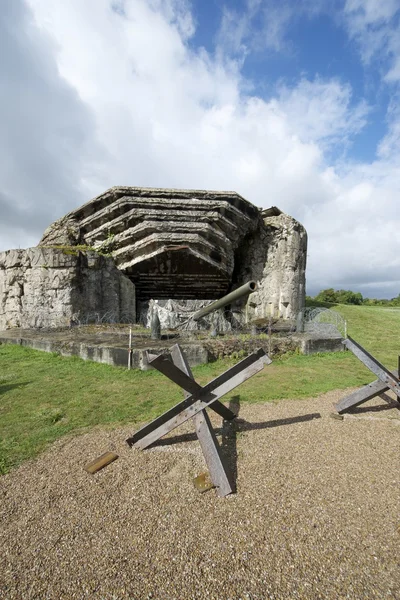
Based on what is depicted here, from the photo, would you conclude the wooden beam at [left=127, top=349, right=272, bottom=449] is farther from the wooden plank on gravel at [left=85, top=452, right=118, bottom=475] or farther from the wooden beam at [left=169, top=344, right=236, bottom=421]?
the wooden beam at [left=169, top=344, right=236, bottom=421]

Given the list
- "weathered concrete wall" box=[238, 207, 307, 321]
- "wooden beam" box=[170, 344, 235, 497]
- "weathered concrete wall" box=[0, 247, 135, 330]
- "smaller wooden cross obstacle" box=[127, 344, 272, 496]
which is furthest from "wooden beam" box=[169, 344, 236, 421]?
"weathered concrete wall" box=[238, 207, 307, 321]

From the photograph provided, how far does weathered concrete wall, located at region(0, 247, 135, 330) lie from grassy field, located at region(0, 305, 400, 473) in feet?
9.66

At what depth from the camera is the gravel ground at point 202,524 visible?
1.69m

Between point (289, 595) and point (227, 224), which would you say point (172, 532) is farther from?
point (227, 224)

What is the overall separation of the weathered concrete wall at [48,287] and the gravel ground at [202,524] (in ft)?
31.3

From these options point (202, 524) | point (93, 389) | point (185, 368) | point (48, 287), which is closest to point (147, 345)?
point (93, 389)

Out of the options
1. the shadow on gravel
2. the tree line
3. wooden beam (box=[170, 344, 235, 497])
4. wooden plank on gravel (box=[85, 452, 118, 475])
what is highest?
the tree line

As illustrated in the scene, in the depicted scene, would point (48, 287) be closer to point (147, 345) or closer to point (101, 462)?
point (147, 345)

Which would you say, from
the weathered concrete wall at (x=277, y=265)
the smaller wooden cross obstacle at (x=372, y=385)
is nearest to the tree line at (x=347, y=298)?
the weathered concrete wall at (x=277, y=265)

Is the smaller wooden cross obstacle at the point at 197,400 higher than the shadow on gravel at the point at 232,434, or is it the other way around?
the smaller wooden cross obstacle at the point at 197,400

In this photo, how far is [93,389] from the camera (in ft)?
17.9

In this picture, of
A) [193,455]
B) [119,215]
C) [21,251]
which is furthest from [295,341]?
[21,251]

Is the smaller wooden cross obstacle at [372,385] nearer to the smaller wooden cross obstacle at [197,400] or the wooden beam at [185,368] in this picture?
the wooden beam at [185,368]

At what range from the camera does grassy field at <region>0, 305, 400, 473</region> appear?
380 cm
